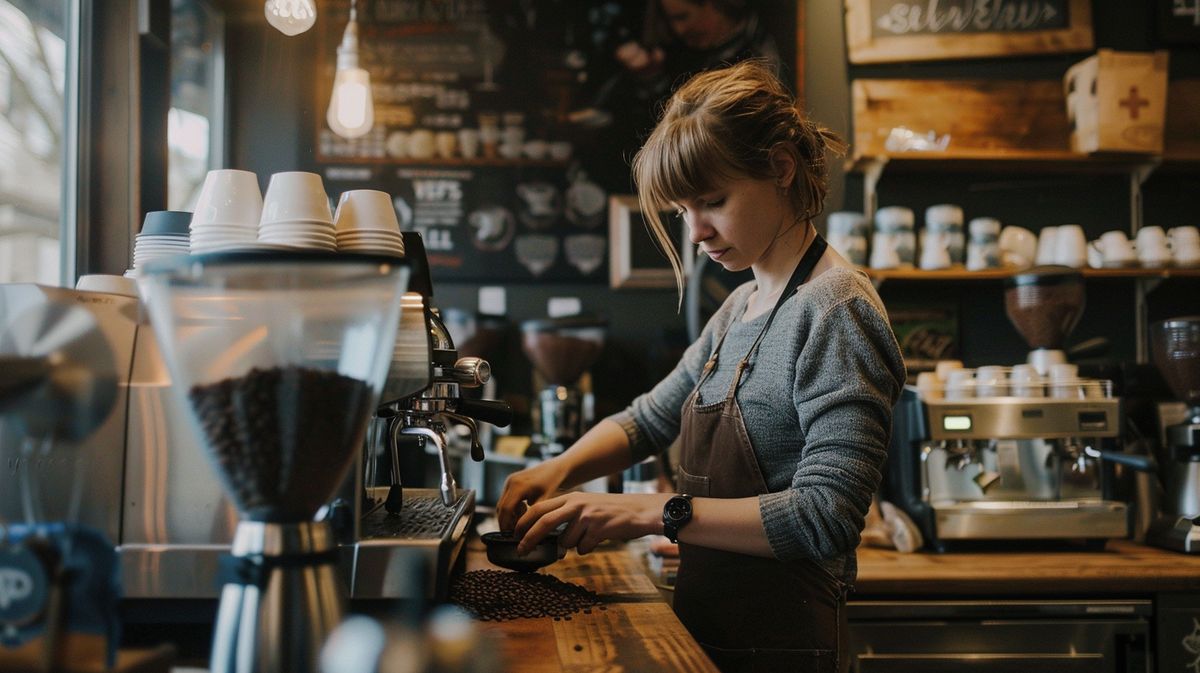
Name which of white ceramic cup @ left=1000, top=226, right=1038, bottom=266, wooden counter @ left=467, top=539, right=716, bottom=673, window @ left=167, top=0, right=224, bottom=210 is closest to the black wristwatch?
wooden counter @ left=467, top=539, right=716, bottom=673

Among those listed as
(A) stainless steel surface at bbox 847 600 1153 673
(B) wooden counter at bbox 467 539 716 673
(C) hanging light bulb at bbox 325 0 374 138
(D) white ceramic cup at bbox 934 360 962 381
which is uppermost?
(C) hanging light bulb at bbox 325 0 374 138

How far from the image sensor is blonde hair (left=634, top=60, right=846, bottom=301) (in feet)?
4.41

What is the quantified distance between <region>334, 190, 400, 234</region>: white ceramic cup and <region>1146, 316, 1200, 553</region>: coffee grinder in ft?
7.02

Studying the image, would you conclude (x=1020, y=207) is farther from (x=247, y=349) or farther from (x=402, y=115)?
(x=247, y=349)

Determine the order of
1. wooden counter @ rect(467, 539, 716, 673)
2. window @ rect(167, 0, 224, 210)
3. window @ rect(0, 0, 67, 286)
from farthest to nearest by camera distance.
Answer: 1. window @ rect(167, 0, 224, 210)
2. window @ rect(0, 0, 67, 286)
3. wooden counter @ rect(467, 539, 716, 673)

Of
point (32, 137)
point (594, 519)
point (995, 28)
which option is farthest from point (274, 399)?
point (995, 28)

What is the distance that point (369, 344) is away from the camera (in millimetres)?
760

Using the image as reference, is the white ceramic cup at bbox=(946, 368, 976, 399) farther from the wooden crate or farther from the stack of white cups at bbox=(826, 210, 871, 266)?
the wooden crate

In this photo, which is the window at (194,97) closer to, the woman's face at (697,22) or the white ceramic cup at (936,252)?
the woman's face at (697,22)

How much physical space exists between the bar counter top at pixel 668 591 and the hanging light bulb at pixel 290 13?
120cm

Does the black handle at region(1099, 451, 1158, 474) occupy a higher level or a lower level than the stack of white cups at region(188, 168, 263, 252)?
lower

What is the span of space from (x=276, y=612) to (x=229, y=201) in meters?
0.68

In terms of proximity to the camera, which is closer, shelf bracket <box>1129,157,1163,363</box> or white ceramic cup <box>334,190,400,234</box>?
white ceramic cup <box>334,190,400,234</box>

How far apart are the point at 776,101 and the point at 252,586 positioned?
104cm
